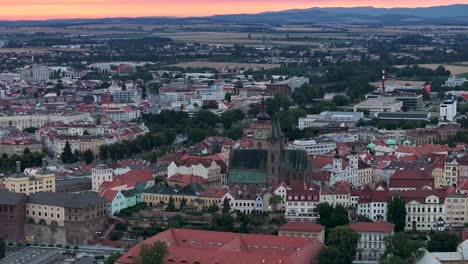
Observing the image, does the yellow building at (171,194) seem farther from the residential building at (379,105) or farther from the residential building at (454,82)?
the residential building at (454,82)

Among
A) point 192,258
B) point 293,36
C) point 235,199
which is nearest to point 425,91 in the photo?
point 235,199

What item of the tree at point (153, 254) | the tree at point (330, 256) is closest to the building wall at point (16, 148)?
the tree at point (153, 254)

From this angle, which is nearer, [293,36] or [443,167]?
[443,167]

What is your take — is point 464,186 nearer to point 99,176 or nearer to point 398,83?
point 99,176

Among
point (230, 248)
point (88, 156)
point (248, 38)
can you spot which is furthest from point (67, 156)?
point (248, 38)

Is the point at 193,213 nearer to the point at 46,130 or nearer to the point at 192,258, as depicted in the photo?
the point at 192,258
